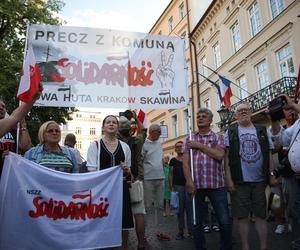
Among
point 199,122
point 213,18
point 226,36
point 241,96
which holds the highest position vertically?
point 213,18

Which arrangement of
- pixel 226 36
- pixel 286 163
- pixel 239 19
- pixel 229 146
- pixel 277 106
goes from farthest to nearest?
1. pixel 226 36
2. pixel 239 19
3. pixel 286 163
4. pixel 229 146
5. pixel 277 106

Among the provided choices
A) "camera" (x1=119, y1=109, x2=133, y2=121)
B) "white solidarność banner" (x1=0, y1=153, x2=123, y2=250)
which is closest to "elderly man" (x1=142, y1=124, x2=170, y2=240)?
"camera" (x1=119, y1=109, x2=133, y2=121)

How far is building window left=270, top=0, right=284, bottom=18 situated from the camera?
16.3 meters

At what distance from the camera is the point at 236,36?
69.9 feet

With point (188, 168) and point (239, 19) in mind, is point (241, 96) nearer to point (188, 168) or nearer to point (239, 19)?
point (239, 19)

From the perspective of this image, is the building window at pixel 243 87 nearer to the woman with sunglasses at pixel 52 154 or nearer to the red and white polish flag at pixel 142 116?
the red and white polish flag at pixel 142 116

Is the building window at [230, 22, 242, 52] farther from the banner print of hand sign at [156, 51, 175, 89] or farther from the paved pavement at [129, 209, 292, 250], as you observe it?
the banner print of hand sign at [156, 51, 175, 89]

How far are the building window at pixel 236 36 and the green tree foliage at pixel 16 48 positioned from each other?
37.1ft

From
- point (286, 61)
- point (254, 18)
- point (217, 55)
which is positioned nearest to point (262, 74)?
point (286, 61)

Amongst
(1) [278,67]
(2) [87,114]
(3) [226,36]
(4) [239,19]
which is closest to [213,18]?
(3) [226,36]

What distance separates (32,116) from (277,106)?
55.6ft

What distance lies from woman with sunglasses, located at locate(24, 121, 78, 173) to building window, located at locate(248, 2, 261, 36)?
17.0 metres

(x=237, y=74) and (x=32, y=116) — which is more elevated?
(x=237, y=74)

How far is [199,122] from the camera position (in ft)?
14.5
